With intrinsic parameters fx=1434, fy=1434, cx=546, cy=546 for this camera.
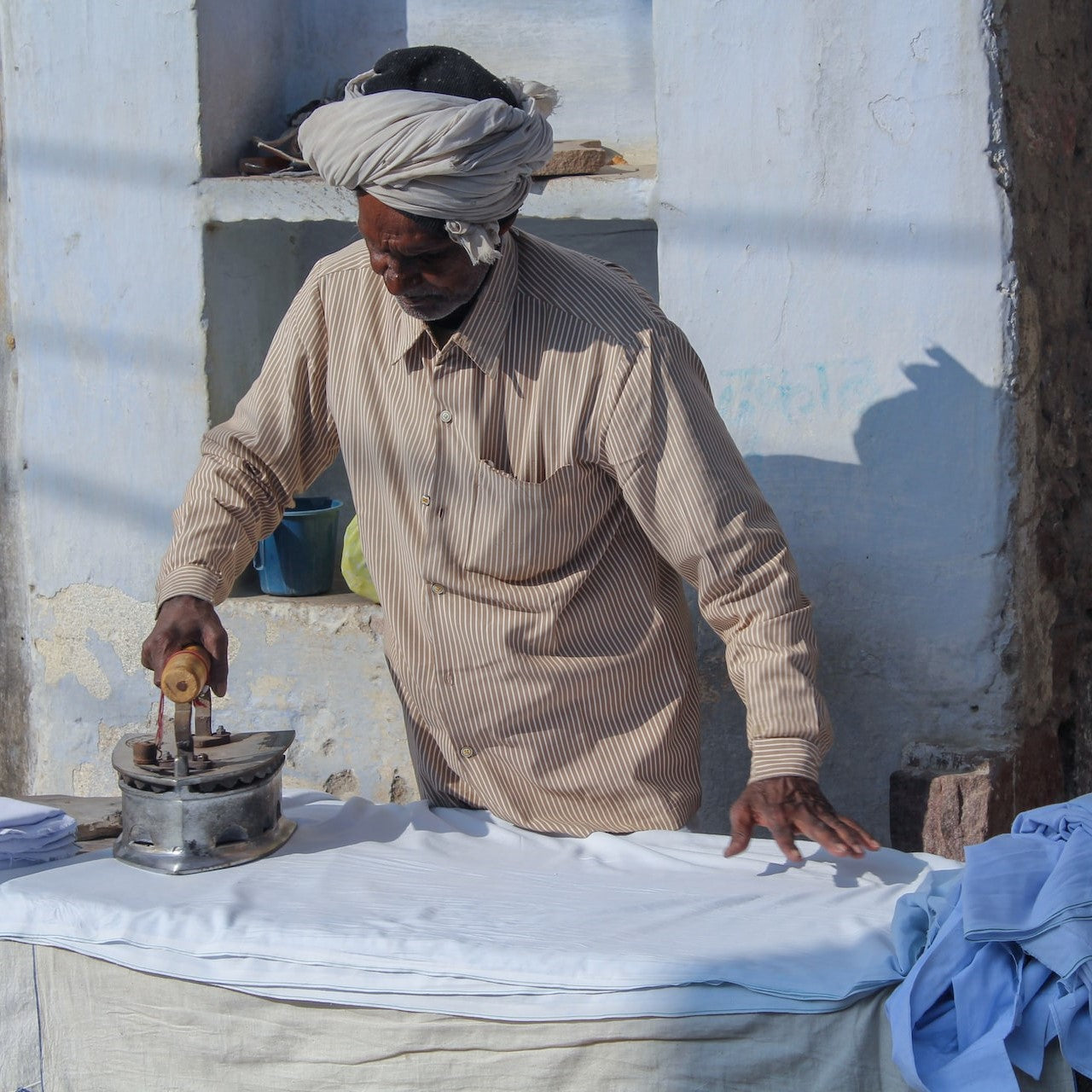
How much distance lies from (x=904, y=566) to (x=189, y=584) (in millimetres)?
1422

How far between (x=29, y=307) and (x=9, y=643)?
91cm

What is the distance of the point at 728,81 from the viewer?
2.96 m

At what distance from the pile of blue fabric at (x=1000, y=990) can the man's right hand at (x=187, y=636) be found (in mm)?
1197

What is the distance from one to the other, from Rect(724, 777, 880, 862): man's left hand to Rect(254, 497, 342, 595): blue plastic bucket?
70.4 inches

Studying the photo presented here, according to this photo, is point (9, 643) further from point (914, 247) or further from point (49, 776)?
point (914, 247)

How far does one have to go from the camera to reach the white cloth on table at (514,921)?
184 centimetres

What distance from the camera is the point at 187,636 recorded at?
238 centimetres

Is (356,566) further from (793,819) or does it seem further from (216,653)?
(793,819)

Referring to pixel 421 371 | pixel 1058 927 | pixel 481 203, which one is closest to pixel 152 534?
pixel 421 371

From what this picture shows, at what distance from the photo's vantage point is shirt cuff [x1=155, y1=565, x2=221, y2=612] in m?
2.44

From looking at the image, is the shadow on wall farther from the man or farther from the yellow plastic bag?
the yellow plastic bag

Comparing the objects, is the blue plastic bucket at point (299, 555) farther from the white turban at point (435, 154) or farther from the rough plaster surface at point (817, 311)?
the white turban at point (435, 154)

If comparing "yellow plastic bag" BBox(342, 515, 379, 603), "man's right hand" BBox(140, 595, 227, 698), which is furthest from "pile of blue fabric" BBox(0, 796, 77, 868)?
"yellow plastic bag" BBox(342, 515, 379, 603)

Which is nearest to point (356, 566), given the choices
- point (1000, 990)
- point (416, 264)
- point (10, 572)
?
point (10, 572)
